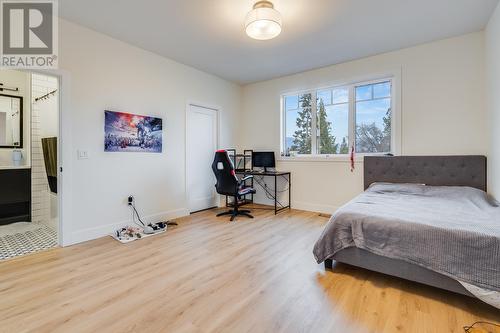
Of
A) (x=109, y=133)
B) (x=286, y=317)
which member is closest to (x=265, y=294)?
(x=286, y=317)

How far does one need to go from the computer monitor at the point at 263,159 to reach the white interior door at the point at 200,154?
2.85 ft

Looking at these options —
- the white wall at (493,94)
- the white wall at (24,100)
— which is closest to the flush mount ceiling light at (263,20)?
the white wall at (493,94)

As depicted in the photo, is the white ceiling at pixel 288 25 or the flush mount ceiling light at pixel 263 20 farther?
the white ceiling at pixel 288 25

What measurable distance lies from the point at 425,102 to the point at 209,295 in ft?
12.5

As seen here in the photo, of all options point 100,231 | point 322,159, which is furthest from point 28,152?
point 322,159

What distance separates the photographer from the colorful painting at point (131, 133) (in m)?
3.25

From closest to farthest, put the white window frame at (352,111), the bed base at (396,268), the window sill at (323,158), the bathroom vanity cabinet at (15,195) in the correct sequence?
the bed base at (396,268), the bathroom vanity cabinet at (15,195), the white window frame at (352,111), the window sill at (323,158)

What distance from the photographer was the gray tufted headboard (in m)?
3.10

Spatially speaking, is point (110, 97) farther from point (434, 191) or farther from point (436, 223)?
point (434, 191)

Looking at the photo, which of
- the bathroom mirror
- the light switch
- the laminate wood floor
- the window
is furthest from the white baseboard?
the window

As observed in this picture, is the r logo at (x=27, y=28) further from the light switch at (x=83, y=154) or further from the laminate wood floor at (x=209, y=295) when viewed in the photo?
the laminate wood floor at (x=209, y=295)

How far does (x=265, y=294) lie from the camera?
1880mm

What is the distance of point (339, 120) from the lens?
433cm

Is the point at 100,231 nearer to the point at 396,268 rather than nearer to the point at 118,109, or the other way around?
the point at 118,109
